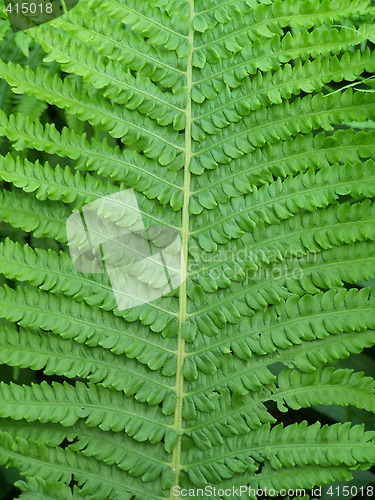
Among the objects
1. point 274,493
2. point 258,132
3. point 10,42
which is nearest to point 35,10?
point 258,132

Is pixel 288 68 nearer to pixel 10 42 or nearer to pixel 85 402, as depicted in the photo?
pixel 85 402

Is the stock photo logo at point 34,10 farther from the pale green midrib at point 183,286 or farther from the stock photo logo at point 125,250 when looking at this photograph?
the stock photo logo at point 125,250

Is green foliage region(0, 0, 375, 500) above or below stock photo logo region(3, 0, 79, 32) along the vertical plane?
below

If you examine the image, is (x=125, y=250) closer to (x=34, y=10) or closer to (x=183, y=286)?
(x=183, y=286)

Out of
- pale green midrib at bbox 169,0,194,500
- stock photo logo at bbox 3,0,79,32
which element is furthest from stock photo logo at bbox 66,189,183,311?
stock photo logo at bbox 3,0,79,32

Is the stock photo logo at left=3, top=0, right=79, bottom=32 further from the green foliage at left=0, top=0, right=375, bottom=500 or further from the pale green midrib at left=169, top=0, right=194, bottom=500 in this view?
the pale green midrib at left=169, top=0, right=194, bottom=500

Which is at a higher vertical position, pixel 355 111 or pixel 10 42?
pixel 10 42
